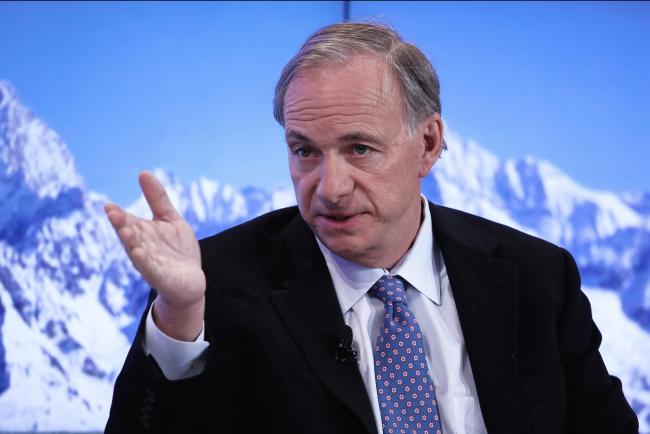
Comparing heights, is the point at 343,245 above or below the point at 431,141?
below

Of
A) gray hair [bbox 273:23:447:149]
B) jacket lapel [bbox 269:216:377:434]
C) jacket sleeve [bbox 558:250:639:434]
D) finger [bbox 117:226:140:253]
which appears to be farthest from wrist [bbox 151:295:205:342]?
jacket sleeve [bbox 558:250:639:434]

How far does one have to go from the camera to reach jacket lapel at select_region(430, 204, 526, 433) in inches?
76.4

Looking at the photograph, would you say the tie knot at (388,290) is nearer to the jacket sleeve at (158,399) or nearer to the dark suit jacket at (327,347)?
the dark suit jacket at (327,347)

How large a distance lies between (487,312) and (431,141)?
43 cm

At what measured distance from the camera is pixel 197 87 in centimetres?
361

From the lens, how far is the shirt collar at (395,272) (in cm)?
199

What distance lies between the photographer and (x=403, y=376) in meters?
1.90

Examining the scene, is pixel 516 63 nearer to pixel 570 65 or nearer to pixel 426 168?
pixel 570 65

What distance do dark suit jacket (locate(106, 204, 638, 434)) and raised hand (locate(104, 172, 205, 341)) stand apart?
0.09 metres

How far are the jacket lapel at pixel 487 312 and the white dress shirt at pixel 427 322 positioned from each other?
32 millimetres

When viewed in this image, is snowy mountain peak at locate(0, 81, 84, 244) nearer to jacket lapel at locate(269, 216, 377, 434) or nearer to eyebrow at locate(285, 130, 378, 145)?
jacket lapel at locate(269, 216, 377, 434)

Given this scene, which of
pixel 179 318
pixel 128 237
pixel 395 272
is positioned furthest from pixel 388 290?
pixel 128 237

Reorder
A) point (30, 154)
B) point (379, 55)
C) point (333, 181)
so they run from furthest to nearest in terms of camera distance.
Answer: point (30, 154)
point (379, 55)
point (333, 181)

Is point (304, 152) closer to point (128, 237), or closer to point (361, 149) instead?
point (361, 149)
